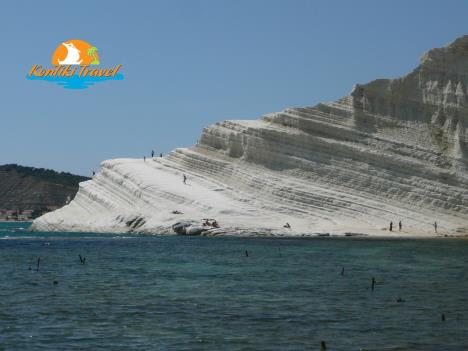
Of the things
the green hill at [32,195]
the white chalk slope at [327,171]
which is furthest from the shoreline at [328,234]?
the green hill at [32,195]

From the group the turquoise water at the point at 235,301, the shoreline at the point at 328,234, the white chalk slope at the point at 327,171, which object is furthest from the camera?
the white chalk slope at the point at 327,171

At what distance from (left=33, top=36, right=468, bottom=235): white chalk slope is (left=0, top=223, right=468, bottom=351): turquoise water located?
20.9 m

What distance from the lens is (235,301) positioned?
24.2 m

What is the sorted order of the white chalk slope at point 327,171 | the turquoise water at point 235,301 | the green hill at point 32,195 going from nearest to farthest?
1. the turquoise water at point 235,301
2. the white chalk slope at point 327,171
3. the green hill at point 32,195

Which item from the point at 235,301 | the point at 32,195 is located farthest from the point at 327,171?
the point at 32,195

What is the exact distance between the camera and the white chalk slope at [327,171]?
63.6 metres

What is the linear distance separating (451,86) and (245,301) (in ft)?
175

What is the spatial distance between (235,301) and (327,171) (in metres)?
44.5

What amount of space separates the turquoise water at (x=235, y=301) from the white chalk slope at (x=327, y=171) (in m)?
20.9

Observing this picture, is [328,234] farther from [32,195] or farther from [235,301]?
[32,195]

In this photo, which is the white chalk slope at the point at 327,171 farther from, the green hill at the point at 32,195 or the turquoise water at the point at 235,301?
the green hill at the point at 32,195

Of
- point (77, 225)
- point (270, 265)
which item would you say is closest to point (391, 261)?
point (270, 265)

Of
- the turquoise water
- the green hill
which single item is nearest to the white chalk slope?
the turquoise water

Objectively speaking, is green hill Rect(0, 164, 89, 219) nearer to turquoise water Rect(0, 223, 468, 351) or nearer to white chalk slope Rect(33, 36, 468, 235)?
white chalk slope Rect(33, 36, 468, 235)
